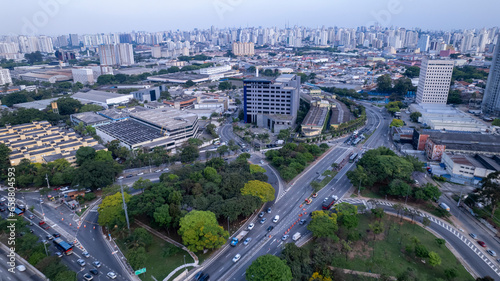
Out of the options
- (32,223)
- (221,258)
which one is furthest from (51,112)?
(221,258)

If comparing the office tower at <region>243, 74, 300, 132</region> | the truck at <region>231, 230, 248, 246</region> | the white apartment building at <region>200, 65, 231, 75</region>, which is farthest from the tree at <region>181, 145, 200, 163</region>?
the white apartment building at <region>200, 65, 231, 75</region>

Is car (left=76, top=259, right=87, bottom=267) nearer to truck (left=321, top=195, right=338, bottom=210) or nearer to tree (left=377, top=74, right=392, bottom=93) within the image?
truck (left=321, top=195, right=338, bottom=210)

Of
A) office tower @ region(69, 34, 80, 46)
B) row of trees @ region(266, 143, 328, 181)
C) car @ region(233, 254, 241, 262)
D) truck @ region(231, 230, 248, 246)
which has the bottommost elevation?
car @ region(233, 254, 241, 262)

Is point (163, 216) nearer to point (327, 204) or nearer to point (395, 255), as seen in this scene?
point (327, 204)

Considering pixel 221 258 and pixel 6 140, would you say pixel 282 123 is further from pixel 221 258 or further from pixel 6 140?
pixel 6 140

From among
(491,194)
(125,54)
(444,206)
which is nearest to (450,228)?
(444,206)

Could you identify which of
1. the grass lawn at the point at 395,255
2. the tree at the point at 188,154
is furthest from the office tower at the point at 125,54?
the grass lawn at the point at 395,255

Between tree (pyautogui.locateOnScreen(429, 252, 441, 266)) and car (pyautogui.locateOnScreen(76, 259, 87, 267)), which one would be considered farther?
car (pyautogui.locateOnScreen(76, 259, 87, 267))

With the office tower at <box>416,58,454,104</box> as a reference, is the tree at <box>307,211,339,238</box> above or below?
below
